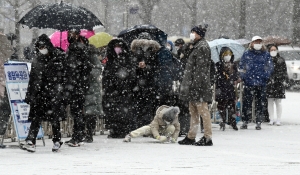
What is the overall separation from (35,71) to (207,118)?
2967 mm

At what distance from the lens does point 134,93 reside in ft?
51.3

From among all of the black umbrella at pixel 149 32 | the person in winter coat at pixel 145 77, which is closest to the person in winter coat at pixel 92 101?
the person in winter coat at pixel 145 77

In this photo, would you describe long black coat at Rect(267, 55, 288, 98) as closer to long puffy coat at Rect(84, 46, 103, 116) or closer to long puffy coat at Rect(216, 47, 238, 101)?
long puffy coat at Rect(216, 47, 238, 101)

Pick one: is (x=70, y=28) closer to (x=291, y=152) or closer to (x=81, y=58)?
(x=81, y=58)

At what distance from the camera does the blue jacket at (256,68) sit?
18.0m

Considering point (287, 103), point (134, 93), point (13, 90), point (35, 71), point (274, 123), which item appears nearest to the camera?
point (35, 71)

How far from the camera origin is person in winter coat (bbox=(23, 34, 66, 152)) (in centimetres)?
1228

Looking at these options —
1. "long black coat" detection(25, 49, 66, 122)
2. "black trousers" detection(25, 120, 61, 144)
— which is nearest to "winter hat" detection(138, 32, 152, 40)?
"long black coat" detection(25, 49, 66, 122)

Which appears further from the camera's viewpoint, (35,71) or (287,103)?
(287,103)

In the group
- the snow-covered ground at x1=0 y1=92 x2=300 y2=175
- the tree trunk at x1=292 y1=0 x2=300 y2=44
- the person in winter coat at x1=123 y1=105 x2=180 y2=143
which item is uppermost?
the tree trunk at x1=292 y1=0 x2=300 y2=44

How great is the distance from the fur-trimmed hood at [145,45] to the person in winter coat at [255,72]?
3.24 meters

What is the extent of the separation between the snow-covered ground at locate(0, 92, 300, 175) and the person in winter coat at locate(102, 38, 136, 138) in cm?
42

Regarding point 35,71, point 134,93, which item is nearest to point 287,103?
point 134,93

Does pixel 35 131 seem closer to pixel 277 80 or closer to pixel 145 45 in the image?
pixel 145 45
